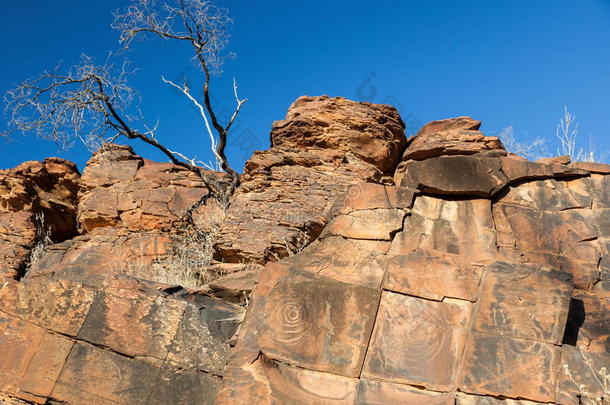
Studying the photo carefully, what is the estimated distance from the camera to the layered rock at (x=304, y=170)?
316 inches

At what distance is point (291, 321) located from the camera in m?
4.80

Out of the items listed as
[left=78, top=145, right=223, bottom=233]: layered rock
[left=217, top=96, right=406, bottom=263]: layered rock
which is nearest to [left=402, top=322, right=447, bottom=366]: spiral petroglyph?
[left=217, top=96, right=406, bottom=263]: layered rock

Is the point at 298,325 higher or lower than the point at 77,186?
lower

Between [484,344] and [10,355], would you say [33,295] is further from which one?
[484,344]

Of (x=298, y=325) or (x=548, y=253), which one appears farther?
(x=548, y=253)

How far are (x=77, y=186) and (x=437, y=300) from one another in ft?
32.0

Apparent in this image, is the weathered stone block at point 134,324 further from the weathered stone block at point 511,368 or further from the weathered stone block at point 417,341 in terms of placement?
the weathered stone block at point 511,368

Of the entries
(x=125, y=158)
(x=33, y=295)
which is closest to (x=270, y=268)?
(x=33, y=295)

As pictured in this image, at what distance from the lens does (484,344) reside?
177 inches

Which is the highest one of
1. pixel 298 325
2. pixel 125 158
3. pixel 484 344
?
pixel 125 158

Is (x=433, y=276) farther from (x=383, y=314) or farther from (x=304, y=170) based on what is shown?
(x=304, y=170)

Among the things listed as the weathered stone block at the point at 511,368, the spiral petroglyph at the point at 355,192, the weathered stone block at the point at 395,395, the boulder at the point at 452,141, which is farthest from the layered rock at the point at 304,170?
the weathered stone block at the point at 511,368

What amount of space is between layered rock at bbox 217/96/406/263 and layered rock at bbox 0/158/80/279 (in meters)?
4.15

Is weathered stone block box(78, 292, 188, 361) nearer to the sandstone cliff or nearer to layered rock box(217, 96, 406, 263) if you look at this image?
the sandstone cliff
